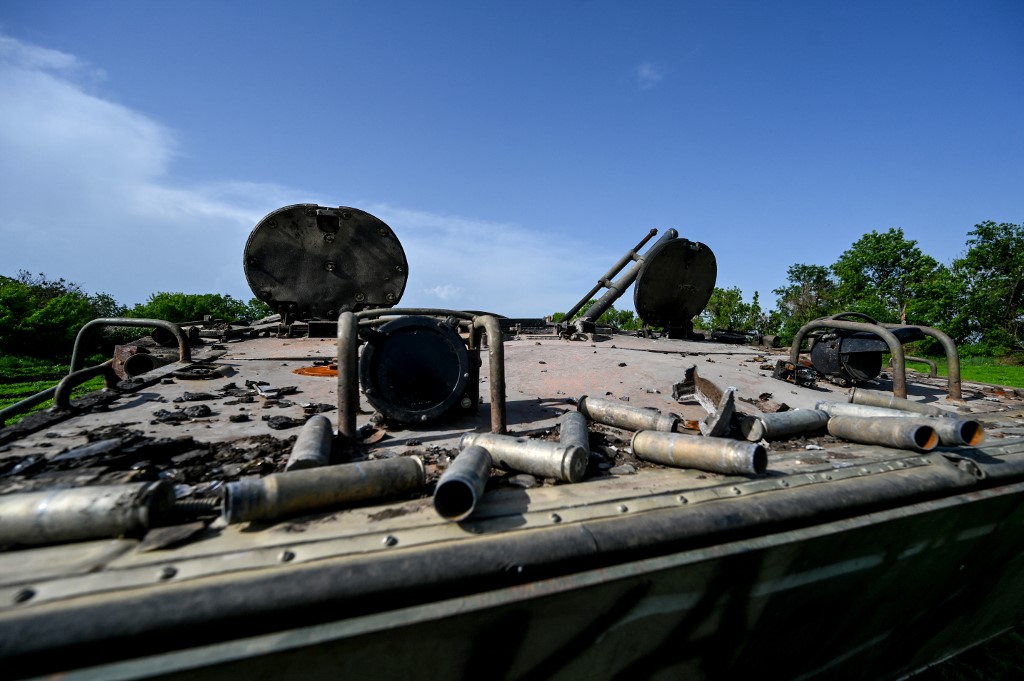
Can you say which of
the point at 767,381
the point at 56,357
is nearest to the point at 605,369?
the point at 767,381

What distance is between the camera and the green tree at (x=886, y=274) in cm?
3869

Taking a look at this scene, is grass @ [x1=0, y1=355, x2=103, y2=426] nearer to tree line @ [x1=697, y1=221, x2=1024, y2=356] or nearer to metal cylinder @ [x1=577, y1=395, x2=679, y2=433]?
metal cylinder @ [x1=577, y1=395, x2=679, y2=433]

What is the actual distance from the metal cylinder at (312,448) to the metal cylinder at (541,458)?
67 cm

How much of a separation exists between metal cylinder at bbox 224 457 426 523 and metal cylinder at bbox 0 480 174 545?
0.22 metres

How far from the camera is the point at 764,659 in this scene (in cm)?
227

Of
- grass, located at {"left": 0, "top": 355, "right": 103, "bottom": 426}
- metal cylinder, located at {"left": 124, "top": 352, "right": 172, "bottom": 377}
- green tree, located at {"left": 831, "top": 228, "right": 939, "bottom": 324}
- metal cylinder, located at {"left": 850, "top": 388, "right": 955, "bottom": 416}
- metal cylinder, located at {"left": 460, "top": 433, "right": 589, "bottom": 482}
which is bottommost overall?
grass, located at {"left": 0, "top": 355, "right": 103, "bottom": 426}

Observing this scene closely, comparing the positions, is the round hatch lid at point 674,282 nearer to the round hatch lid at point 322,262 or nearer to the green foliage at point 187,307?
the round hatch lid at point 322,262

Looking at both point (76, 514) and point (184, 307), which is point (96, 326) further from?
point (184, 307)

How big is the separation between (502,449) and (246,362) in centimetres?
335

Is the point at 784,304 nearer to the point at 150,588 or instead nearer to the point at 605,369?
the point at 605,369

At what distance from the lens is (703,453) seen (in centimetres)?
209

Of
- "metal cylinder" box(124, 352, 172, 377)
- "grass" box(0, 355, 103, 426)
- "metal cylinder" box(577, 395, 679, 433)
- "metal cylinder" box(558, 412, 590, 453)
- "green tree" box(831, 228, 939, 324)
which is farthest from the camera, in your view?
"green tree" box(831, 228, 939, 324)

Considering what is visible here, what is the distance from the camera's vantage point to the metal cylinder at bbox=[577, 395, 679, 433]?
102 inches

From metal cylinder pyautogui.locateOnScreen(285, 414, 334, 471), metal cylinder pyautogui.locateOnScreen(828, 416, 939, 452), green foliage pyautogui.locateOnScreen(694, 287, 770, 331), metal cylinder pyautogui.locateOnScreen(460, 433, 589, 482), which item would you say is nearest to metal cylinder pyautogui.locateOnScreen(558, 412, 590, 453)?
metal cylinder pyautogui.locateOnScreen(460, 433, 589, 482)
